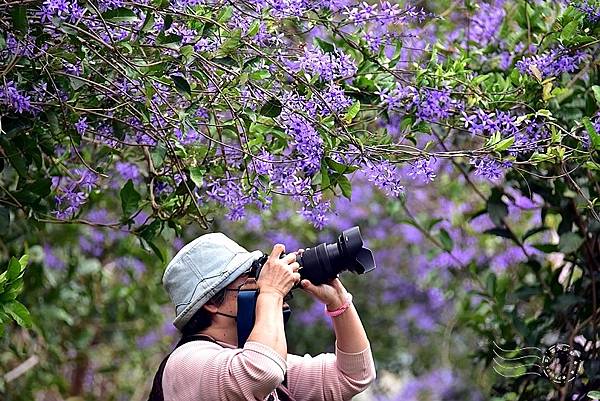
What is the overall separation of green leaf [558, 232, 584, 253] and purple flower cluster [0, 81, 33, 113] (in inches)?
71.2

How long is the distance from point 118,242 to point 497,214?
2.11 metres

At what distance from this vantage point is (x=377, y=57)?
3432 mm

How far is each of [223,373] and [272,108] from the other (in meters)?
0.74

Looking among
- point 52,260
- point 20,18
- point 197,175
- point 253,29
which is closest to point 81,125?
point 197,175

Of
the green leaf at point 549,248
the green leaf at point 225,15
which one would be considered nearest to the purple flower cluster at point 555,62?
the green leaf at point 549,248

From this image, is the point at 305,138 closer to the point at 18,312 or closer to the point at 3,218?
the point at 18,312

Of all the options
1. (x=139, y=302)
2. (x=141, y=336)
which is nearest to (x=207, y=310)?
(x=139, y=302)

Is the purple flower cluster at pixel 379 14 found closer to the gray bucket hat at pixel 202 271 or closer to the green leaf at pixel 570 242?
the gray bucket hat at pixel 202 271

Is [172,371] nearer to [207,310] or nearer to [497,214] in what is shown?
[207,310]

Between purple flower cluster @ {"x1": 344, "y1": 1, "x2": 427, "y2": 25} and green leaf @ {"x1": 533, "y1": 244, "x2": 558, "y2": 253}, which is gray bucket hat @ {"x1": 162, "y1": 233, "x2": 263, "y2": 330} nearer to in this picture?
purple flower cluster @ {"x1": 344, "y1": 1, "x2": 427, "y2": 25}

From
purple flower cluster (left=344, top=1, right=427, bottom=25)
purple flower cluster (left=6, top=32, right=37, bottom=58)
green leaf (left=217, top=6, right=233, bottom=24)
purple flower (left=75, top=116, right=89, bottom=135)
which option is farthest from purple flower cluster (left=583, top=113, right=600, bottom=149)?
purple flower cluster (left=6, top=32, right=37, bottom=58)

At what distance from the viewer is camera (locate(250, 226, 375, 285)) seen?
2891 millimetres

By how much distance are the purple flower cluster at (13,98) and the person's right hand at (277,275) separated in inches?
29.5

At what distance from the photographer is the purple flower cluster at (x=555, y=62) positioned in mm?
3344
